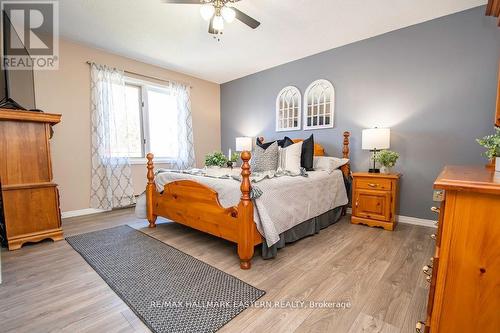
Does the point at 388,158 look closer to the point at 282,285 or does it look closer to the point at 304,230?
the point at 304,230

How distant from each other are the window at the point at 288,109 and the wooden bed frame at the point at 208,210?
2.34 m

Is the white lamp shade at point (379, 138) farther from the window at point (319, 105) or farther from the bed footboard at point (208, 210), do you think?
the bed footboard at point (208, 210)

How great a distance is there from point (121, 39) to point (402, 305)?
4.11 meters

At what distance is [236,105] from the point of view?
190 inches

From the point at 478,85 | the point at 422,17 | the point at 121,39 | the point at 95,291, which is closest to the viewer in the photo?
the point at 95,291

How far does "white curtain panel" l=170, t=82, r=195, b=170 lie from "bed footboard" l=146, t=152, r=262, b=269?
1606 mm

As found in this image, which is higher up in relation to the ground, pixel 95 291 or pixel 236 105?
pixel 236 105

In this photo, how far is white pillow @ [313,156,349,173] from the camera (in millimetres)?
2970

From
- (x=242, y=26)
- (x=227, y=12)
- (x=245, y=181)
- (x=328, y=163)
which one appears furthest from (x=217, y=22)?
(x=328, y=163)

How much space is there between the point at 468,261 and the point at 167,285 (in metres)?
1.65

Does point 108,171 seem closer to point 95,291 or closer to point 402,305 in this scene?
point 95,291

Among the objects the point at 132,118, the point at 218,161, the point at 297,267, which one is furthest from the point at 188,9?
the point at 297,267

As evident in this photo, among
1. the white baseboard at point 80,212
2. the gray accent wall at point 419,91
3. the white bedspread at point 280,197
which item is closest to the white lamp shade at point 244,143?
the gray accent wall at point 419,91

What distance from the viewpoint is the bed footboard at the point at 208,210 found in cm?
173
